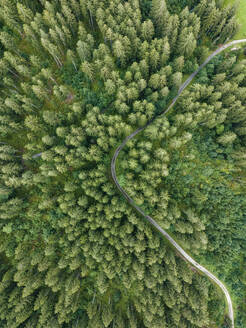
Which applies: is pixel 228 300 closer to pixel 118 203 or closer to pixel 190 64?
pixel 118 203

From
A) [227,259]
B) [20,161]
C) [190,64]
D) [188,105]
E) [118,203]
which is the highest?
[190,64]

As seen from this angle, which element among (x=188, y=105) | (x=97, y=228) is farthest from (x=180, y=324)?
(x=188, y=105)

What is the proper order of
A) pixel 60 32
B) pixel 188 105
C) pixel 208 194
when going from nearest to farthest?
1. pixel 60 32
2. pixel 188 105
3. pixel 208 194

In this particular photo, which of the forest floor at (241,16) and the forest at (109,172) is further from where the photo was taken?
the forest floor at (241,16)

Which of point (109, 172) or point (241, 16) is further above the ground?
point (241, 16)

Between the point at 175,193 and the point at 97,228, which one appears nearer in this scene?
the point at 97,228

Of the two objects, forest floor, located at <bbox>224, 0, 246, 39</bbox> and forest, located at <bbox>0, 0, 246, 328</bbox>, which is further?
forest floor, located at <bbox>224, 0, 246, 39</bbox>

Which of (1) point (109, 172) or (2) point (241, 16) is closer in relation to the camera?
(1) point (109, 172)

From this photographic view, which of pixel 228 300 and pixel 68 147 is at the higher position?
pixel 68 147
